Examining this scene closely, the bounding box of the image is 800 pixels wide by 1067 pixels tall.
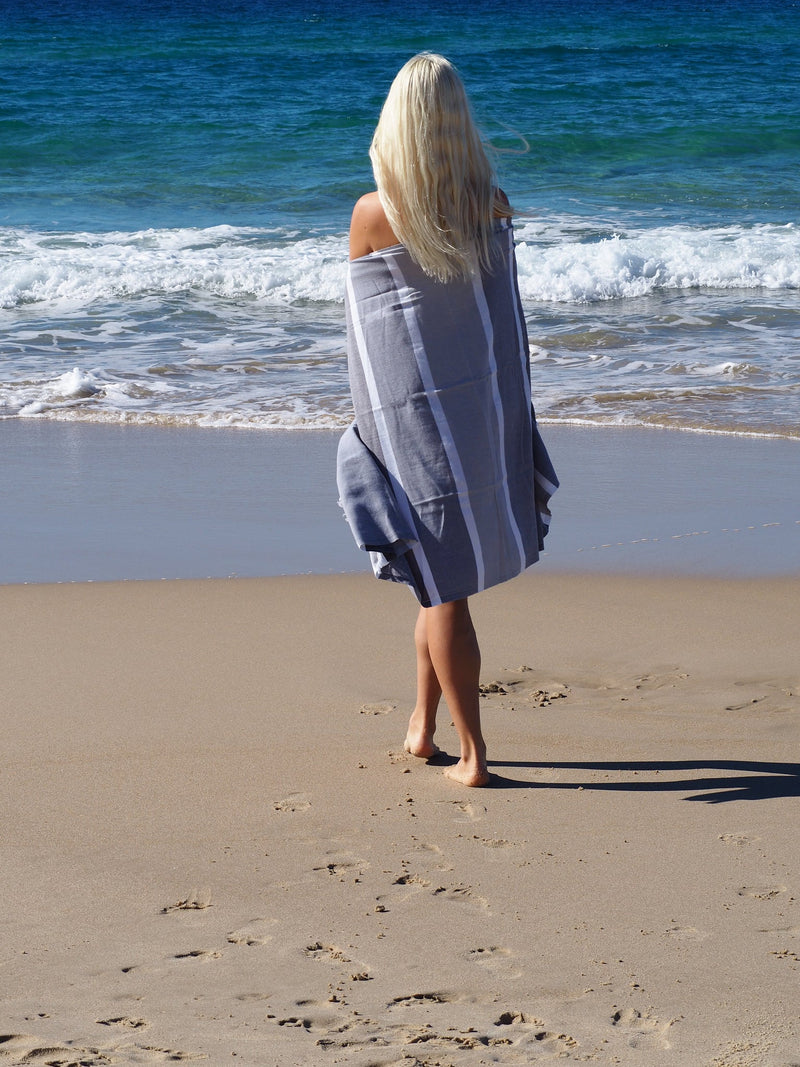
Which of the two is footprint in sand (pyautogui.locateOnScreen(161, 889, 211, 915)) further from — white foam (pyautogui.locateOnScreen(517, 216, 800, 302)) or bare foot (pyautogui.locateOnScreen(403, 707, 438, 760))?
white foam (pyautogui.locateOnScreen(517, 216, 800, 302))

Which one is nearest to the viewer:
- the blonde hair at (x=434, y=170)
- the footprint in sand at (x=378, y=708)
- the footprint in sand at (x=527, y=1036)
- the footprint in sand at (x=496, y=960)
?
the footprint in sand at (x=527, y=1036)

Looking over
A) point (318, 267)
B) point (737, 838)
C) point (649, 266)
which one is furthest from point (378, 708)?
point (649, 266)

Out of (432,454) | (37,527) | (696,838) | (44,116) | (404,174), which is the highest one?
(44,116)

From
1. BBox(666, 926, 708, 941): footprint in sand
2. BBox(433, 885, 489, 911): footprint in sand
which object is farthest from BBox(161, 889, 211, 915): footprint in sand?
BBox(666, 926, 708, 941): footprint in sand

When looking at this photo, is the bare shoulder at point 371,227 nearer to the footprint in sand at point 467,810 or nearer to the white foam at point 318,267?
the footprint in sand at point 467,810

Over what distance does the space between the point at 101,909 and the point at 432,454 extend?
49.2 inches

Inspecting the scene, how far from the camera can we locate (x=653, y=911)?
2.39m

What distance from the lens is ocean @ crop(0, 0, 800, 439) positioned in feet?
24.5

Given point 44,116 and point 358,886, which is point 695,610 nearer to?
point 358,886

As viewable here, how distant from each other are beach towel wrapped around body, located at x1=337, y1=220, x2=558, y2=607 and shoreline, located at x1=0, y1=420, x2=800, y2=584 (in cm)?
167

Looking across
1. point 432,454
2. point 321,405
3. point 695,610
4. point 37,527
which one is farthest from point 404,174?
point 321,405

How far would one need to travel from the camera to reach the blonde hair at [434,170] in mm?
2535

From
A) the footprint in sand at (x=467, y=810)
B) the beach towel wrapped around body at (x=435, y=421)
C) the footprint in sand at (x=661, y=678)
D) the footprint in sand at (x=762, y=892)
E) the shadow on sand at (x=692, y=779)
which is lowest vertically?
the shadow on sand at (x=692, y=779)

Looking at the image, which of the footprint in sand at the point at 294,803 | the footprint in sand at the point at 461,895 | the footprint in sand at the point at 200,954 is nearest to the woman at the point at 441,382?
the footprint in sand at the point at 294,803
